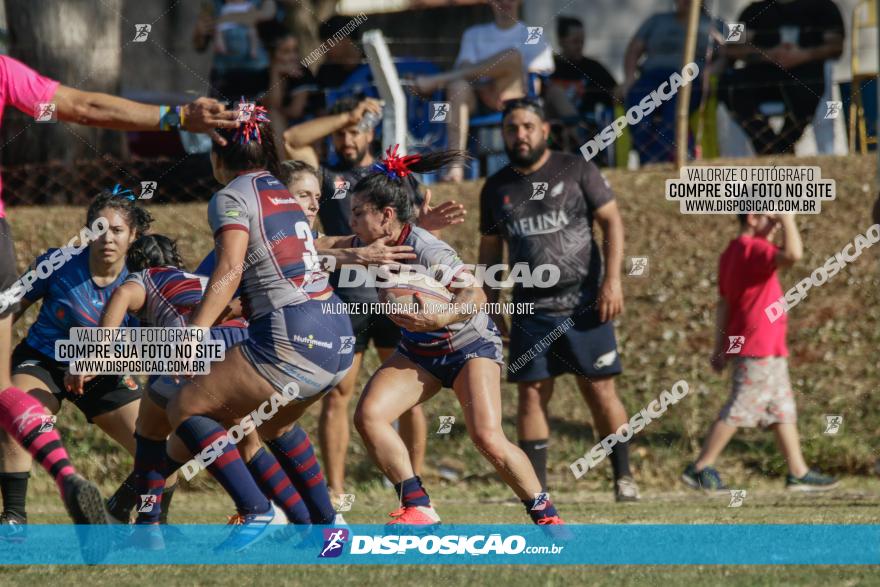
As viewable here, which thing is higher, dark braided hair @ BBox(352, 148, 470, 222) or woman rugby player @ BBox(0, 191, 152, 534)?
dark braided hair @ BBox(352, 148, 470, 222)

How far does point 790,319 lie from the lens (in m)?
10.9

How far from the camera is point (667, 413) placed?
9914mm

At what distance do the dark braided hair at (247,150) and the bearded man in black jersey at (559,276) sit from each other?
93.5 inches

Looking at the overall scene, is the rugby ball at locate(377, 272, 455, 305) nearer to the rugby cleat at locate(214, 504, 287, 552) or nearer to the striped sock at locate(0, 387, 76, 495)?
the rugby cleat at locate(214, 504, 287, 552)

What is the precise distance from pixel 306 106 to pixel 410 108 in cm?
98

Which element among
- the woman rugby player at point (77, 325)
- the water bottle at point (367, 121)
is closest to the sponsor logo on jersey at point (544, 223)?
the water bottle at point (367, 121)

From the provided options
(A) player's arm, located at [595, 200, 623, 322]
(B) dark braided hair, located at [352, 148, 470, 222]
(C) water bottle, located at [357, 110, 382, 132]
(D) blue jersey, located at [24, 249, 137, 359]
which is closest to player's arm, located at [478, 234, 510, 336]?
(A) player's arm, located at [595, 200, 623, 322]

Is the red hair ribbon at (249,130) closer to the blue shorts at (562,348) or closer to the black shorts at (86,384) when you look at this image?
the black shorts at (86,384)

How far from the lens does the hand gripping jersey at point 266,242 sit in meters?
5.76

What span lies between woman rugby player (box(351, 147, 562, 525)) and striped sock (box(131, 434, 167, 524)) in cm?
96

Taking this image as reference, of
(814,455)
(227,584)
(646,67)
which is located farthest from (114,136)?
(227,584)

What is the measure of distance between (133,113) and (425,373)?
1.89 m

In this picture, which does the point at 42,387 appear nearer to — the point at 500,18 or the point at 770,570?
Result: the point at 770,570

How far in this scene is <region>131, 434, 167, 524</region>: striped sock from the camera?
6.26 m
